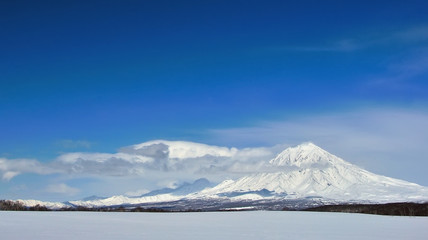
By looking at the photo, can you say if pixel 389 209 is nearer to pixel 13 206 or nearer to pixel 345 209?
pixel 345 209

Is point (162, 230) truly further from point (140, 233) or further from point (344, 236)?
point (344, 236)

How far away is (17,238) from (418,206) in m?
61.9

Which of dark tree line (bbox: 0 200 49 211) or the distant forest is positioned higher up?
dark tree line (bbox: 0 200 49 211)

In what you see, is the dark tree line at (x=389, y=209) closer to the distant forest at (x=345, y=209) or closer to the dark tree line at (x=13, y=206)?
the distant forest at (x=345, y=209)

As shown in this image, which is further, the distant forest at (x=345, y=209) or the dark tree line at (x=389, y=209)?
the distant forest at (x=345, y=209)

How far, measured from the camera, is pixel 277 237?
30.7m

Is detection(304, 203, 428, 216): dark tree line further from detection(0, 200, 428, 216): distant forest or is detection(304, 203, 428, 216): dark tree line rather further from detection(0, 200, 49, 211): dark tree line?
detection(0, 200, 49, 211): dark tree line

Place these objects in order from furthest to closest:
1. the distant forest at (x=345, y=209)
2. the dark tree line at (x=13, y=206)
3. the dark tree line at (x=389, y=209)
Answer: the dark tree line at (x=13, y=206)
the distant forest at (x=345, y=209)
the dark tree line at (x=389, y=209)

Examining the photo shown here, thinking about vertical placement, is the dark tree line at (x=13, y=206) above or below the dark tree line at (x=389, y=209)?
above

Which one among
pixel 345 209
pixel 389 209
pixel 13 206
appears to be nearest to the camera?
pixel 345 209

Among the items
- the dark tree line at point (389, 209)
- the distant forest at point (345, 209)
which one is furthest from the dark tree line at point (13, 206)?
the dark tree line at point (389, 209)

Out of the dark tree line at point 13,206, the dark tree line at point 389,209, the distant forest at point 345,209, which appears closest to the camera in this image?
the dark tree line at point 389,209

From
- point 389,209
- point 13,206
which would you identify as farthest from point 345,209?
point 13,206

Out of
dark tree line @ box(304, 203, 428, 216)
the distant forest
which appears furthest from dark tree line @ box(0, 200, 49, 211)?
dark tree line @ box(304, 203, 428, 216)
